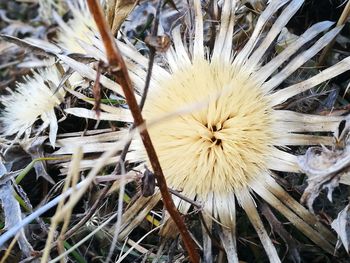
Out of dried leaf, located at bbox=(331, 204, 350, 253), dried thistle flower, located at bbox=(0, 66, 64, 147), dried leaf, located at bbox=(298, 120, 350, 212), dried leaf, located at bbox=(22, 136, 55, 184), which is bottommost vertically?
dried leaf, located at bbox=(22, 136, 55, 184)

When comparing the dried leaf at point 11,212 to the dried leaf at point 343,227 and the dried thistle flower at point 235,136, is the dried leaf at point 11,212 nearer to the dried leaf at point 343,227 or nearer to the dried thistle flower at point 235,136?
the dried thistle flower at point 235,136

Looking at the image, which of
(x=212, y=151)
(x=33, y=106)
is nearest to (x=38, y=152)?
(x=33, y=106)

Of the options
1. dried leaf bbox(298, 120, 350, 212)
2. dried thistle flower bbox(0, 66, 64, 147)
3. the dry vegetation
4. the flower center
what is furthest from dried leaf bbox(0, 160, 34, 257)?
dried leaf bbox(298, 120, 350, 212)

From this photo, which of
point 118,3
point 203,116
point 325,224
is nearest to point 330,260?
point 325,224

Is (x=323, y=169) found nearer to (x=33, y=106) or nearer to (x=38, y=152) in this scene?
(x=38, y=152)

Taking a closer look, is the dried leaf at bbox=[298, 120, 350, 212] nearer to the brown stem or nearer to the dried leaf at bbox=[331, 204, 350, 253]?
the dried leaf at bbox=[331, 204, 350, 253]

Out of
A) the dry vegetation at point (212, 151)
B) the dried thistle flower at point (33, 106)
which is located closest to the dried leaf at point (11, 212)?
the dry vegetation at point (212, 151)

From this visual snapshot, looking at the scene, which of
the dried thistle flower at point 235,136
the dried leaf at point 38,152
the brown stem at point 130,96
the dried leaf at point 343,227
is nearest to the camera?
the brown stem at point 130,96
